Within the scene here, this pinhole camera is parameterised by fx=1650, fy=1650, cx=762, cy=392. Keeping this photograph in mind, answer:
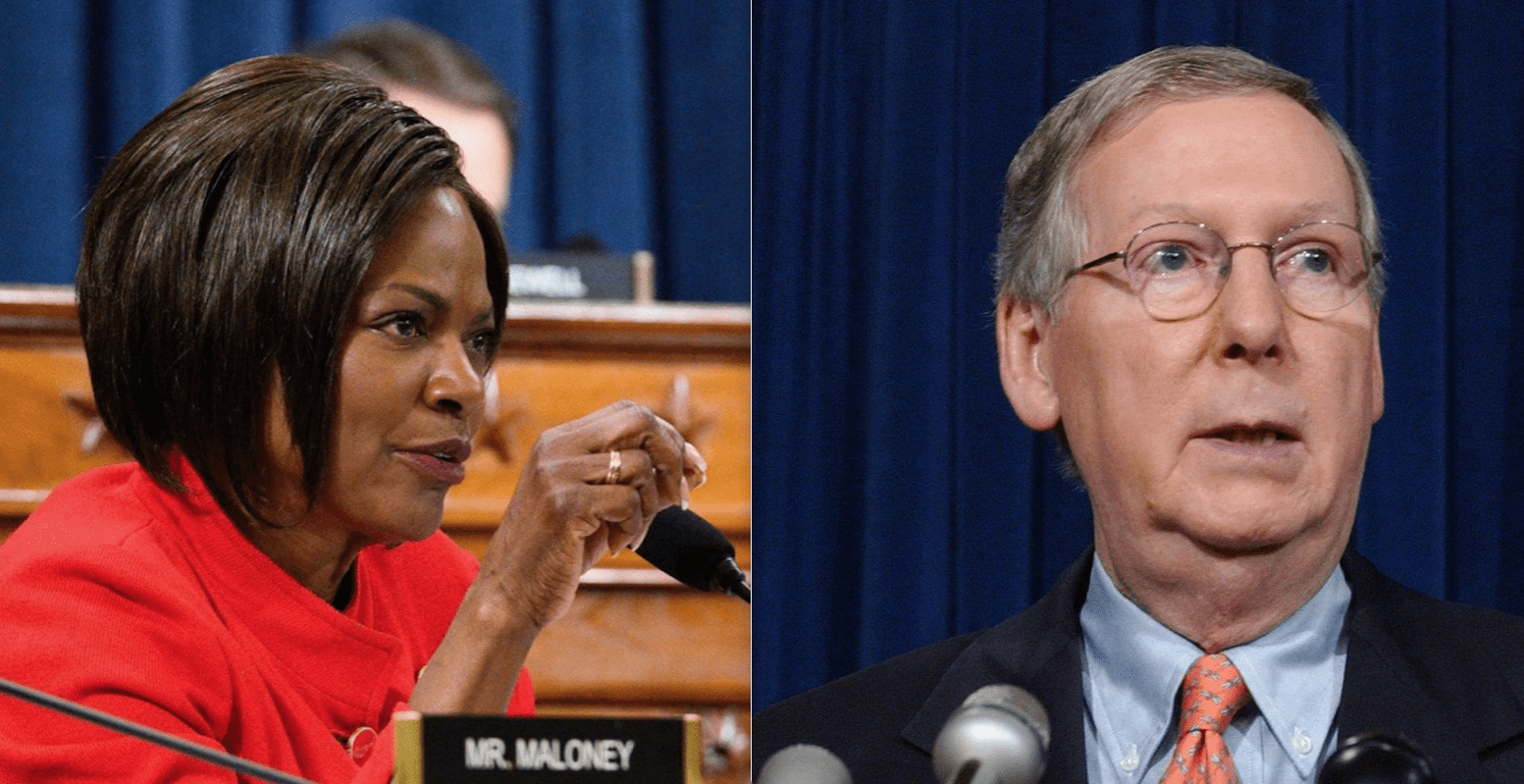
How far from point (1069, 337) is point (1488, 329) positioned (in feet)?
1.47

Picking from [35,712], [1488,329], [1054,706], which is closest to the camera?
[35,712]

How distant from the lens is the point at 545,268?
2.21 meters

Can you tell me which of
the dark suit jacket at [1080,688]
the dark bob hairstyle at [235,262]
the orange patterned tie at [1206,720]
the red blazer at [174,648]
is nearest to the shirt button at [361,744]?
the red blazer at [174,648]

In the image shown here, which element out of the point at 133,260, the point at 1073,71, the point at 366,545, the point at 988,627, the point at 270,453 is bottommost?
the point at 988,627

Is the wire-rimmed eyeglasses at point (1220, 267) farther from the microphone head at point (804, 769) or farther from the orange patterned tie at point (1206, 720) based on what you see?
the microphone head at point (804, 769)

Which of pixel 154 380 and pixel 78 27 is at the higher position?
pixel 78 27

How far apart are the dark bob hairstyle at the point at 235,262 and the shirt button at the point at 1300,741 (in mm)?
879

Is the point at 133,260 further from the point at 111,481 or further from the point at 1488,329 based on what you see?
the point at 1488,329

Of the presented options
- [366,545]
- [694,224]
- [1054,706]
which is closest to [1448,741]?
[1054,706]

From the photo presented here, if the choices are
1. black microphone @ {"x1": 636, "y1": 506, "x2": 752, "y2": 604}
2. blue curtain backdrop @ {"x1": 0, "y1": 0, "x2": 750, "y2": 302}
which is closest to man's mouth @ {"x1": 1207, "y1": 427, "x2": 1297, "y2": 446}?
black microphone @ {"x1": 636, "y1": 506, "x2": 752, "y2": 604}

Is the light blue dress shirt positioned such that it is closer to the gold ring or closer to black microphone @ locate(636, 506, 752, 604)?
black microphone @ locate(636, 506, 752, 604)

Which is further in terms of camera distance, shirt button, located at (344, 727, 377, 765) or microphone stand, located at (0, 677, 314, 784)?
shirt button, located at (344, 727, 377, 765)

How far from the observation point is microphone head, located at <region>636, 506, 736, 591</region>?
149 cm

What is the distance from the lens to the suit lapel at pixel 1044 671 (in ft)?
4.82
